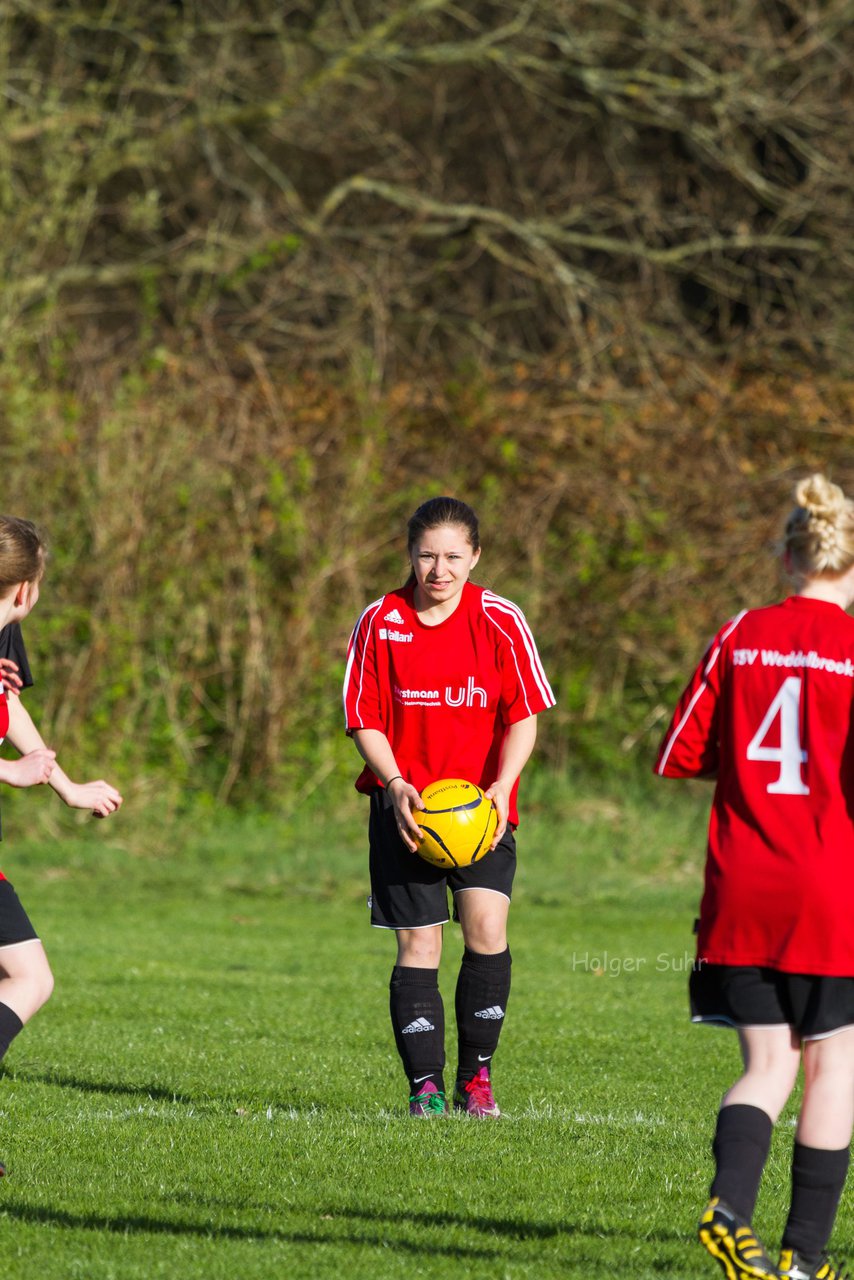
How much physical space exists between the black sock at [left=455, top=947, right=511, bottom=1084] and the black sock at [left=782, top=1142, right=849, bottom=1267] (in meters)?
2.19

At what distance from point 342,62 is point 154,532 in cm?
649

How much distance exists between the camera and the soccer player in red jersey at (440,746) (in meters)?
5.81

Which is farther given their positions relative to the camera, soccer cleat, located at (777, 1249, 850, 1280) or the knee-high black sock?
the knee-high black sock

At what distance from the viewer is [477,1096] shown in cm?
585

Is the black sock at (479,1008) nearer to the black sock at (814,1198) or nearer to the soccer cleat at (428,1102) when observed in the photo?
the soccer cleat at (428,1102)

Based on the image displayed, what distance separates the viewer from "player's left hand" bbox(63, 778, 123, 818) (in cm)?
507

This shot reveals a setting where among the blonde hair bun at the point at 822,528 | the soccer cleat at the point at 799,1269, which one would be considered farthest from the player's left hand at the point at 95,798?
the soccer cleat at the point at 799,1269

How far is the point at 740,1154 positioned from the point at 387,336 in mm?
14666

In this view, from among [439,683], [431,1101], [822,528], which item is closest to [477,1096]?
[431,1101]

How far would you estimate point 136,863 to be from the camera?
13305 millimetres

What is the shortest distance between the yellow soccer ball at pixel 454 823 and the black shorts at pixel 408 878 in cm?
16

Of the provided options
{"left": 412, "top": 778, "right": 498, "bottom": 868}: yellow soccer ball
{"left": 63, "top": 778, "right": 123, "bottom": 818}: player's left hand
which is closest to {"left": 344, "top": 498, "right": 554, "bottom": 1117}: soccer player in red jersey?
{"left": 412, "top": 778, "right": 498, "bottom": 868}: yellow soccer ball

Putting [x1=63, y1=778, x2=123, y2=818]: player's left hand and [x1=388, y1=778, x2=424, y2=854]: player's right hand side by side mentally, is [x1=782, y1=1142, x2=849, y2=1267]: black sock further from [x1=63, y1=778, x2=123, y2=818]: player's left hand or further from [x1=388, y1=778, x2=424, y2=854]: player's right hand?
[x1=63, y1=778, x2=123, y2=818]: player's left hand

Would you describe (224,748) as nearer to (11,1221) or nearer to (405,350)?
(405,350)
